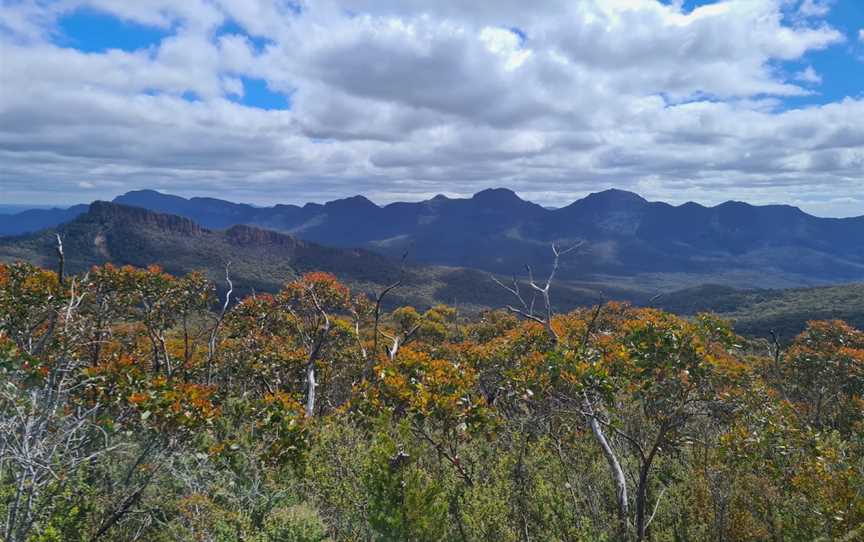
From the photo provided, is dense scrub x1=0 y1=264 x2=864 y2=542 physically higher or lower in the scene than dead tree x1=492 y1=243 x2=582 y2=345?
lower

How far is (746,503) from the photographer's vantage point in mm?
10188

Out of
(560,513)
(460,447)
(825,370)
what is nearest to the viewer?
(560,513)

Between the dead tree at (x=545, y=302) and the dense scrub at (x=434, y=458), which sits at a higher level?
the dead tree at (x=545, y=302)

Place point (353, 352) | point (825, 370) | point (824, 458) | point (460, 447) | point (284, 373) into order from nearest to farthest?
point (824, 458), point (460, 447), point (284, 373), point (825, 370), point (353, 352)

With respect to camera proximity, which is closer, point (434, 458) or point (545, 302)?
point (545, 302)

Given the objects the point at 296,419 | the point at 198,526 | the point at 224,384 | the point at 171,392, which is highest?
the point at 171,392

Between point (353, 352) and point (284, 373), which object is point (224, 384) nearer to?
point (284, 373)

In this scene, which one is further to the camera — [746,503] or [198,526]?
[746,503]

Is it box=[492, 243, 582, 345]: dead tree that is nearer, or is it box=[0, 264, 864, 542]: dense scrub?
box=[0, 264, 864, 542]: dense scrub

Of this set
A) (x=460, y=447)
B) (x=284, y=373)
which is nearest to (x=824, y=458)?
(x=460, y=447)

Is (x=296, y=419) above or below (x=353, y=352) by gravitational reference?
above

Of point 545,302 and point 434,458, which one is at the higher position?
point 545,302

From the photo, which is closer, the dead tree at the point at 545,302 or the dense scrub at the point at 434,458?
the dense scrub at the point at 434,458

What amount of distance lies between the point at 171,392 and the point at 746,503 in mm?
11597
